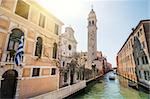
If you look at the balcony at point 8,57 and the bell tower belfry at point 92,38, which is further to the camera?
the bell tower belfry at point 92,38

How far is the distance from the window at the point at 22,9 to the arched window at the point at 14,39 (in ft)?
3.95

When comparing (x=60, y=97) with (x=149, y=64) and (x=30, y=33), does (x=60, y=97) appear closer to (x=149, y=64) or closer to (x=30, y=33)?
(x=30, y=33)

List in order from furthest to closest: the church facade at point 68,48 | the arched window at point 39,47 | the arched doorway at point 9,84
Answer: the church facade at point 68,48, the arched window at point 39,47, the arched doorway at point 9,84

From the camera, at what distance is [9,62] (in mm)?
7629

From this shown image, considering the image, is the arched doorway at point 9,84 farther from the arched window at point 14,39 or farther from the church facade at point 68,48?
the church facade at point 68,48

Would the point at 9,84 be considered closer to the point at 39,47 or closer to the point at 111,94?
the point at 39,47

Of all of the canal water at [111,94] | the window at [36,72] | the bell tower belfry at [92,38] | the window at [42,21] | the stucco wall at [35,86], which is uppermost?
the bell tower belfry at [92,38]

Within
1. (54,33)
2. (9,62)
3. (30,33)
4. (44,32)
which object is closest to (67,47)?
(54,33)

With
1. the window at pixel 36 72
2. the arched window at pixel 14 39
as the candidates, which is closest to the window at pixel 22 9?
the arched window at pixel 14 39

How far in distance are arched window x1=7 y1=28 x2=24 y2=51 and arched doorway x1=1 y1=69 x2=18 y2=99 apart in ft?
4.99

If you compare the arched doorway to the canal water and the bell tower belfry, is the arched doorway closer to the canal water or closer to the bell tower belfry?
the canal water

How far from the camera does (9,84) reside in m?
8.10

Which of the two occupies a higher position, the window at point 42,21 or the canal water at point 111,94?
the window at point 42,21

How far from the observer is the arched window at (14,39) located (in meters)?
7.93
